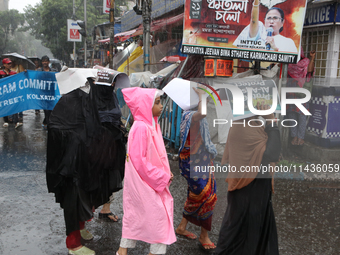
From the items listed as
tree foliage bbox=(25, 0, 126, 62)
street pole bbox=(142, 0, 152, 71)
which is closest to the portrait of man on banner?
street pole bbox=(142, 0, 152, 71)

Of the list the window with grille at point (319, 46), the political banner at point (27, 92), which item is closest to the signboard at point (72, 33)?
the political banner at point (27, 92)

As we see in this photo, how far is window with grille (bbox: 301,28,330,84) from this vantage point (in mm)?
7406

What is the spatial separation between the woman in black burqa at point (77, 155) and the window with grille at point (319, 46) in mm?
5612

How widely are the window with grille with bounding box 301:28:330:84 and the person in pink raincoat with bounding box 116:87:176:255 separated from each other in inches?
225

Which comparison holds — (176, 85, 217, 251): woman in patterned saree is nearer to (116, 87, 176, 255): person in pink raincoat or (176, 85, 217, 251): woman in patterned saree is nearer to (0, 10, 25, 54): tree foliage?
(116, 87, 176, 255): person in pink raincoat

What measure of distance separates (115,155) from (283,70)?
5169 millimetres

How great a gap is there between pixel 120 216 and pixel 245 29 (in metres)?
4.94

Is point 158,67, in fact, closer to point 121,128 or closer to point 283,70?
point 283,70

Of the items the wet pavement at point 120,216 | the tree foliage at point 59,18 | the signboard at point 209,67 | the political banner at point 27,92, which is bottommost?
the wet pavement at point 120,216

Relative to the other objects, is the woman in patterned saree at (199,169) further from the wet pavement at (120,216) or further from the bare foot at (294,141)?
the bare foot at (294,141)

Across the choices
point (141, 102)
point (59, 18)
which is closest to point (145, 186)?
point (141, 102)

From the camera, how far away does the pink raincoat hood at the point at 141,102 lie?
2.98m

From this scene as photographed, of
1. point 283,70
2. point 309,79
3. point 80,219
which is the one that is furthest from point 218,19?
point 80,219

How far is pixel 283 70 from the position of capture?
7.62 m
